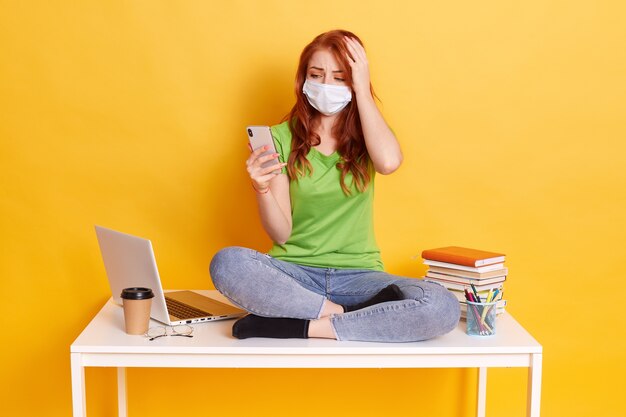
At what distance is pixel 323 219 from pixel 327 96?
1.19ft

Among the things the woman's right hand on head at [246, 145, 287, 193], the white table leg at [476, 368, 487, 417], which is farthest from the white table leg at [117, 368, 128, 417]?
the white table leg at [476, 368, 487, 417]

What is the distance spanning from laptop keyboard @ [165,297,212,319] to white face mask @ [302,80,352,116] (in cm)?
66

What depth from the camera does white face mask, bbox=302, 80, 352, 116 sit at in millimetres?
2271

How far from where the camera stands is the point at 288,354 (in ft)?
6.42

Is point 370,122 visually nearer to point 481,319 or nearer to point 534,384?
point 481,319

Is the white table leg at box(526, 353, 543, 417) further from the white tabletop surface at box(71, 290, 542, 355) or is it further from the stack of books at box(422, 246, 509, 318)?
the stack of books at box(422, 246, 509, 318)

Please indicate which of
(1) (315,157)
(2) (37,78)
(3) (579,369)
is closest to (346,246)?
(1) (315,157)

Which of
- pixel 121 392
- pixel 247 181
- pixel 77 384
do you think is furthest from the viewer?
pixel 247 181

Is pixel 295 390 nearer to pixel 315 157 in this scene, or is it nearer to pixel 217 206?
pixel 217 206

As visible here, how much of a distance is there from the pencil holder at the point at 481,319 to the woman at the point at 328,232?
9 centimetres

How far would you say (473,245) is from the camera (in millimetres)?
2693

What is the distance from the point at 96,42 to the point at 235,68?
1.48ft

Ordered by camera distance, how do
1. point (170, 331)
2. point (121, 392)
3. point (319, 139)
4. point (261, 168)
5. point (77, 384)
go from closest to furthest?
1. point (77, 384)
2. point (170, 331)
3. point (261, 168)
4. point (319, 139)
5. point (121, 392)

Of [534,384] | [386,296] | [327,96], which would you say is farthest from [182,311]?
[534,384]
